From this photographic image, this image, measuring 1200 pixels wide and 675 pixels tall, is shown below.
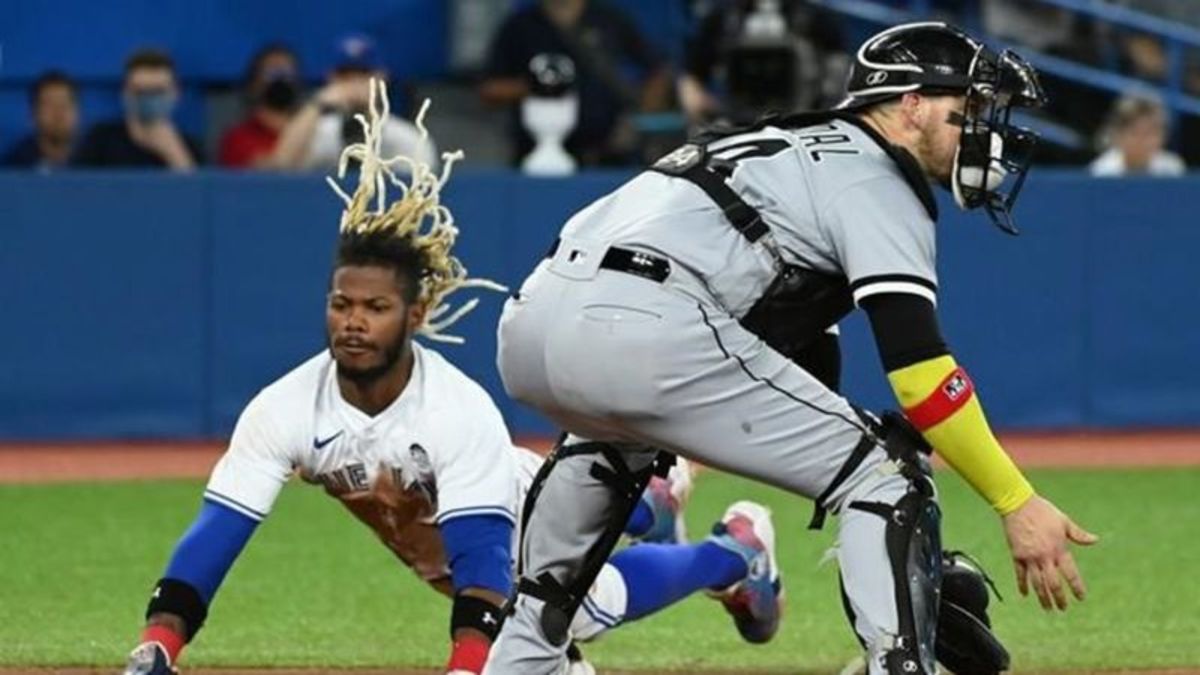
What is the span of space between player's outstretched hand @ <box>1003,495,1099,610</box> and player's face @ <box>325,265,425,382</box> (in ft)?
5.76

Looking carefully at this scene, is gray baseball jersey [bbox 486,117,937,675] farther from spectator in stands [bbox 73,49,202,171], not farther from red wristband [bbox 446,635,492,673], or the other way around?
spectator in stands [bbox 73,49,202,171]

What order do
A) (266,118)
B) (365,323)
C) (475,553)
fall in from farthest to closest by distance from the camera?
(266,118), (365,323), (475,553)

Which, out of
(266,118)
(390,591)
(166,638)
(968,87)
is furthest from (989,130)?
(266,118)

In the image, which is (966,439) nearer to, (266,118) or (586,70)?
(266,118)

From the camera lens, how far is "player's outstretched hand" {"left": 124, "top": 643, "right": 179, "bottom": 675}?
21.4 feet

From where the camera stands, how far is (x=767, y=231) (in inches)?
236

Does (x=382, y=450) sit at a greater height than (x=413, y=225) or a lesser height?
lesser

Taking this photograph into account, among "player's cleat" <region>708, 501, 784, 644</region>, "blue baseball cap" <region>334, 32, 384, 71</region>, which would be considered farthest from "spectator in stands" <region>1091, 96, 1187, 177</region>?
"player's cleat" <region>708, 501, 784, 644</region>

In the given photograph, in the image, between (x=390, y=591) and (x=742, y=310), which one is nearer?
(x=742, y=310)

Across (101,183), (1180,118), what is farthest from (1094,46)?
(101,183)

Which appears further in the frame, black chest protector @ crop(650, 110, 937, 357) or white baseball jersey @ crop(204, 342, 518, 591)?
white baseball jersey @ crop(204, 342, 518, 591)

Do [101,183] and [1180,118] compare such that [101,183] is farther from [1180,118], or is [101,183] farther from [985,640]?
[985,640]

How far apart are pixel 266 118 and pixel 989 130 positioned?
367 inches

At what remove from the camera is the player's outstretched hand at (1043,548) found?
577 centimetres
